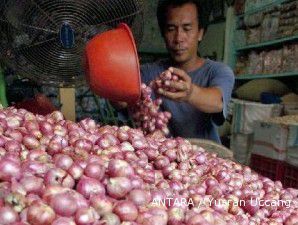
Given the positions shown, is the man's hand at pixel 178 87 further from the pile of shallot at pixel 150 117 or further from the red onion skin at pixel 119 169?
the red onion skin at pixel 119 169

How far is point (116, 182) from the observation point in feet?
2.68

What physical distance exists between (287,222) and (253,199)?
10 centimetres

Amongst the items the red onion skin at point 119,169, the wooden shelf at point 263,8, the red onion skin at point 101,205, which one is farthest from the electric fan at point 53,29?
the wooden shelf at point 263,8

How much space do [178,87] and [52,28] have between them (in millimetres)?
560

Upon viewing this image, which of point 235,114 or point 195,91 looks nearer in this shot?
point 195,91

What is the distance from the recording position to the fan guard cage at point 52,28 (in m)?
1.56

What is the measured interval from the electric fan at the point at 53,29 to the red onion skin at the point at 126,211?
101cm

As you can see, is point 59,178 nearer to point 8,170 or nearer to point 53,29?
point 8,170

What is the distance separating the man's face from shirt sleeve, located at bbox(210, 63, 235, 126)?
0.64 ft

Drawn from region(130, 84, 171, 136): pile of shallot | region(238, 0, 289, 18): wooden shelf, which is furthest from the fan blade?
region(238, 0, 289, 18): wooden shelf

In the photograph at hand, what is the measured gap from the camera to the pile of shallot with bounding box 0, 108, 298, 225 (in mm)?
706

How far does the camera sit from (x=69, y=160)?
0.89m

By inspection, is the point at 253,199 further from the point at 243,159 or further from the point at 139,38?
the point at 243,159

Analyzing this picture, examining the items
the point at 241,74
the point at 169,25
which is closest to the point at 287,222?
the point at 169,25
